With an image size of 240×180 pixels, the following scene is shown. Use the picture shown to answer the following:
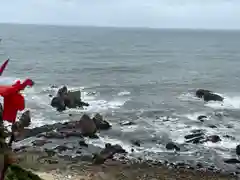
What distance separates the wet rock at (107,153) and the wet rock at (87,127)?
4.19 metres

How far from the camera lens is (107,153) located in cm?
2975

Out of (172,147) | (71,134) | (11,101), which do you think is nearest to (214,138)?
(172,147)

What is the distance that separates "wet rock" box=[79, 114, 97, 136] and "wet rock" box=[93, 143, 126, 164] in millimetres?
4193

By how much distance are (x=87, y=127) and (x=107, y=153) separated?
6.16 metres

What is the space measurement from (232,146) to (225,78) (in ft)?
134

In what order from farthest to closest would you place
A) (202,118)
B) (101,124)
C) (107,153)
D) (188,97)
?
(188,97), (202,118), (101,124), (107,153)

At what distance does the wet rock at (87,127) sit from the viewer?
35062 millimetres

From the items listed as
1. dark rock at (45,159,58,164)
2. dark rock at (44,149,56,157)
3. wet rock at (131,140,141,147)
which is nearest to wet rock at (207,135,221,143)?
wet rock at (131,140,141,147)

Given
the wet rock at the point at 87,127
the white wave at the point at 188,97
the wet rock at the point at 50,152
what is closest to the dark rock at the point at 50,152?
the wet rock at the point at 50,152

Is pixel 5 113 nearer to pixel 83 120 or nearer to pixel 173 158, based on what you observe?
pixel 173 158

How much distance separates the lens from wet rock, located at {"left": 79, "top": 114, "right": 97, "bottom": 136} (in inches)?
1380

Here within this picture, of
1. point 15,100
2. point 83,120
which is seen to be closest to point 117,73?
point 83,120

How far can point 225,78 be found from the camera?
71875 millimetres

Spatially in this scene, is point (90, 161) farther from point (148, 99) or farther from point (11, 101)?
point (11, 101)
